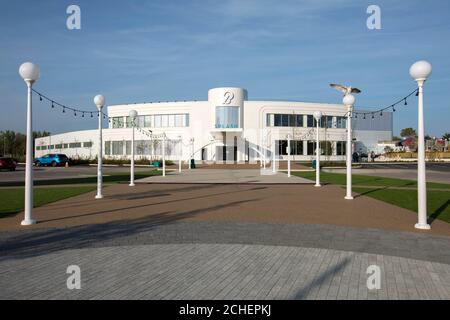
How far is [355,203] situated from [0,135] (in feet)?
355

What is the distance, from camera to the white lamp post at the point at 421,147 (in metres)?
9.05

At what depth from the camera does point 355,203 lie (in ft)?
44.4

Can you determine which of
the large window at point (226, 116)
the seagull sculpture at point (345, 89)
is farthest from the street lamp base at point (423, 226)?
the large window at point (226, 116)

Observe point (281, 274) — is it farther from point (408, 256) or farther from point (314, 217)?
point (314, 217)

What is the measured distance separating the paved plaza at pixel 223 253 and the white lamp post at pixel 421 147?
362mm

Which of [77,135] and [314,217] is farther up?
[77,135]

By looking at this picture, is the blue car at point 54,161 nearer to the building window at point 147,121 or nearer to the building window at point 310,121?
the building window at point 147,121

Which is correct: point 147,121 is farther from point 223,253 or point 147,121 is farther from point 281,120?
point 223,253

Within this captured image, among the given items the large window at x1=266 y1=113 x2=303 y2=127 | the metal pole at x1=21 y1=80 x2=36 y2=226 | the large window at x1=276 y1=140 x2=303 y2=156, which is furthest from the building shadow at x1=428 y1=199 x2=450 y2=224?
the large window at x1=266 y1=113 x2=303 y2=127

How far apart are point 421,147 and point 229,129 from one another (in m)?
52.8

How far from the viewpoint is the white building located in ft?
212

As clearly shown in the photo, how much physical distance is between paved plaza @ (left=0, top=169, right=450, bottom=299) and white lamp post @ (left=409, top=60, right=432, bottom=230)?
1.19 feet

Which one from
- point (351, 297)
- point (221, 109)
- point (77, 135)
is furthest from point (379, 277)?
point (77, 135)

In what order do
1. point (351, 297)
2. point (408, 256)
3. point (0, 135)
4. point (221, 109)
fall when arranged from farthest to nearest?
1. point (0, 135)
2. point (221, 109)
3. point (408, 256)
4. point (351, 297)
